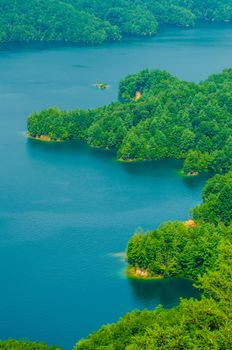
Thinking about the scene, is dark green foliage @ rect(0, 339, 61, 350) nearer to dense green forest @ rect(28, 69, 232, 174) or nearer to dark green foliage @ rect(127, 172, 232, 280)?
dark green foliage @ rect(127, 172, 232, 280)

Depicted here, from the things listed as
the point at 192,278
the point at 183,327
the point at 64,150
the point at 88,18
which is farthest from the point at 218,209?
the point at 88,18

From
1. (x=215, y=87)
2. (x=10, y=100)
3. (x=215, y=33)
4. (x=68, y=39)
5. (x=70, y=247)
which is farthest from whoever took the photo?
(x=215, y=33)

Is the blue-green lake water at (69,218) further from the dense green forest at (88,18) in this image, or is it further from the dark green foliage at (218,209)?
the dense green forest at (88,18)

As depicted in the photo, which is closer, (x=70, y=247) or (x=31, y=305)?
(x=31, y=305)

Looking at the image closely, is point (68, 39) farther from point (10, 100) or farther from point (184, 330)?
point (184, 330)

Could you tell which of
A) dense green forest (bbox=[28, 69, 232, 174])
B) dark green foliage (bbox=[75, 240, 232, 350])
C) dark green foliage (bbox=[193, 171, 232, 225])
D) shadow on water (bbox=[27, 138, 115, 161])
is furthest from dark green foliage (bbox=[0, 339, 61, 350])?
shadow on water (bbox=[27, 138, 115, 161])

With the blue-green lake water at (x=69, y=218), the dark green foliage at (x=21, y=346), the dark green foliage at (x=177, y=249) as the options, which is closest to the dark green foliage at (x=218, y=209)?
the dark green foliage at (x=177, y=249)

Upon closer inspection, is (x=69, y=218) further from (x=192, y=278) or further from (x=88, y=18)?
(x=88, y=18)

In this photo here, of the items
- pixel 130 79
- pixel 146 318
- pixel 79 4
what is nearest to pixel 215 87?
pixel 130 79
